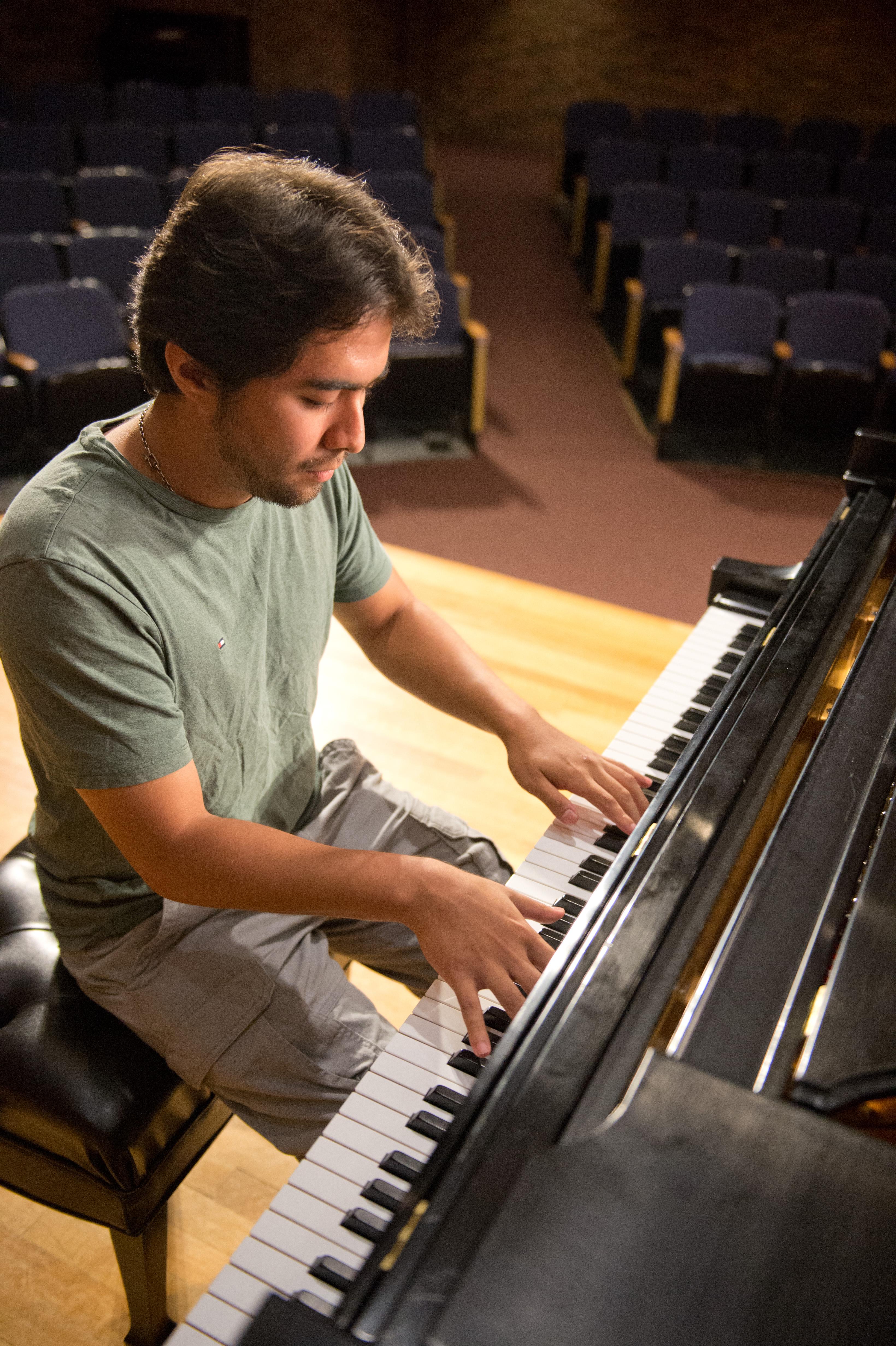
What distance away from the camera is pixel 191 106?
8.65m

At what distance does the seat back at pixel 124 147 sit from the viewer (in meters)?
6.86

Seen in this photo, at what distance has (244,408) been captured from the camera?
3.86ft

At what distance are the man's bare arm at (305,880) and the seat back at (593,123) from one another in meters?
9.15

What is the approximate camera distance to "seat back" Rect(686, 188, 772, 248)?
22.1ft

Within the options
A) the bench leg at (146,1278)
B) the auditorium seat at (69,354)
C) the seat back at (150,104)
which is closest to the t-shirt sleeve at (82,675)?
the bench leg at (146,1278)

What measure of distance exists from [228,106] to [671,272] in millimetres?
4607

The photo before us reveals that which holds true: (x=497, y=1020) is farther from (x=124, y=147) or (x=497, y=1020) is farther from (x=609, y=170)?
(x=609, y=170)

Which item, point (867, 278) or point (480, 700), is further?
point (867, 278)

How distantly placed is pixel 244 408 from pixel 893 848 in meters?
0.91

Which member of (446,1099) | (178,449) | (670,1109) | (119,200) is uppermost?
(119,200)

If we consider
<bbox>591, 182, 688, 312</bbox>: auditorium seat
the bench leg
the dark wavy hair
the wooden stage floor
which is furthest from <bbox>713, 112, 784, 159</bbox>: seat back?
the bench leg

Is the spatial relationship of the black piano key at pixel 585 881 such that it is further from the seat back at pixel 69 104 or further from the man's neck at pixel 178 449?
the seat back at pixel 69 104

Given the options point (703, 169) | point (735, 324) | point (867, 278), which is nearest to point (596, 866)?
point (735, 324)

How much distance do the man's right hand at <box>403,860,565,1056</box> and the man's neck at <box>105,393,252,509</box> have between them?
57 cm
